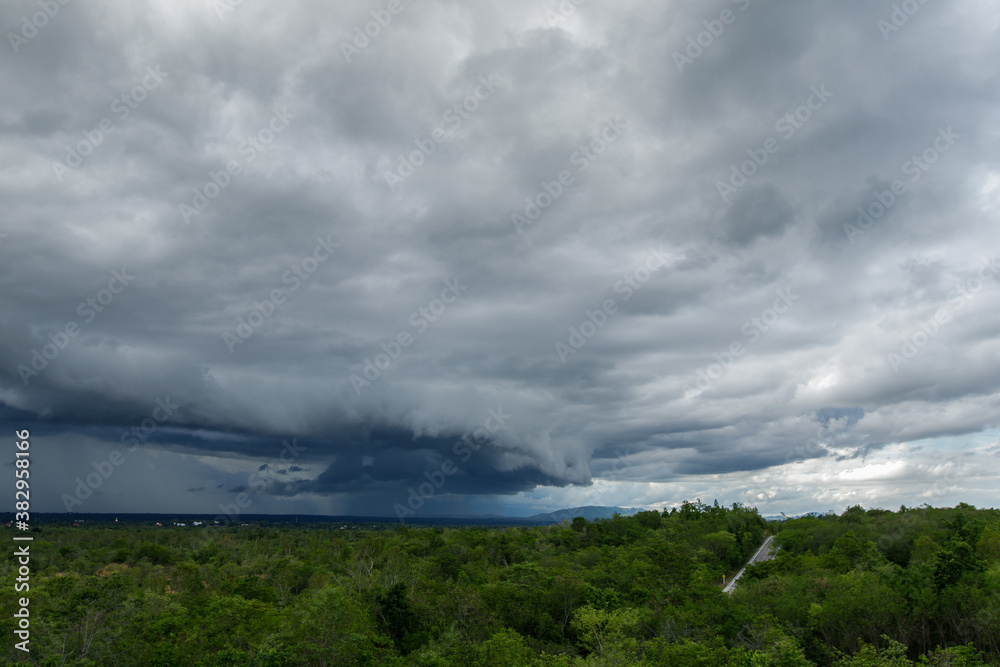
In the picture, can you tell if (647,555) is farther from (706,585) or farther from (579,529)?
(579,529)

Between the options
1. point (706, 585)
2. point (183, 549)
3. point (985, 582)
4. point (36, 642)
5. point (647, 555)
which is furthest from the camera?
point (183, 549)

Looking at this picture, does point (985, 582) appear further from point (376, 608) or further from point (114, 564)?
point (114, 564)

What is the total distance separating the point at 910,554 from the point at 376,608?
8454cm

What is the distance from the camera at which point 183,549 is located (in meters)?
159

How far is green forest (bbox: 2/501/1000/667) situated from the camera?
46.0m

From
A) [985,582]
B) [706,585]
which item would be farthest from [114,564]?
[985,582]

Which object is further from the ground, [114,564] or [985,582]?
[985,582]

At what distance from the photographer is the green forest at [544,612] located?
46.0 meters

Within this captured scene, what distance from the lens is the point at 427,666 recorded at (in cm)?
4641

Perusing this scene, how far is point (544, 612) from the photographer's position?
71.1 meters

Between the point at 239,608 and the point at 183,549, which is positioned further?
the point at 183,549

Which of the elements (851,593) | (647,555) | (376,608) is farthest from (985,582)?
(376,608)

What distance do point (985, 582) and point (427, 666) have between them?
182 ft

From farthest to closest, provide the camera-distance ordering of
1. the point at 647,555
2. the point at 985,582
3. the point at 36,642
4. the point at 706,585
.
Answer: the point at 647,555
the point at 706,585
the point at 985,582
the point at 36,642
